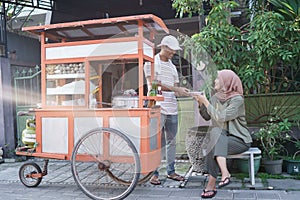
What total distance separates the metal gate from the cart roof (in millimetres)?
2097

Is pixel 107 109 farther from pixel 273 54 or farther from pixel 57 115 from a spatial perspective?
pixel 273 54

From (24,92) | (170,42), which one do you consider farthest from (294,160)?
(24,92)

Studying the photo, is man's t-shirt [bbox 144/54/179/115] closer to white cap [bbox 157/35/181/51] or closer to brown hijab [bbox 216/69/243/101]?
white cap [bbox 157/35/181/51]

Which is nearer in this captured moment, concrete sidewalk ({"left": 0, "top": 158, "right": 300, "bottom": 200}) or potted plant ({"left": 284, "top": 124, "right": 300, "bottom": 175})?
concrete sidewalk ({"left": 0, "top": 158, "right": 300, "bottom": 200})

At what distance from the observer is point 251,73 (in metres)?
4.05

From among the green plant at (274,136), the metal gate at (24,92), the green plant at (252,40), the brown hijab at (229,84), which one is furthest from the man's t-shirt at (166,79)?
the metal gate at (24,92)

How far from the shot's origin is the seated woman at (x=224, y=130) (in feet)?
11.1

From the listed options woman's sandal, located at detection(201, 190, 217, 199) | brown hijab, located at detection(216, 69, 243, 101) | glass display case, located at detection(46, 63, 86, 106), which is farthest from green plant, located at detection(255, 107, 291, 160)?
glass display case, located at detection(46, 63, 86, 106)

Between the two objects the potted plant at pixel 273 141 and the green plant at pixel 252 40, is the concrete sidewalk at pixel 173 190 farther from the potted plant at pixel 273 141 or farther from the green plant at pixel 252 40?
the green plant at pixel 252 40

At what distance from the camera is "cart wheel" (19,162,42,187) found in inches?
150

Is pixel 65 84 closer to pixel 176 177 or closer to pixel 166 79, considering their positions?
pixel 166 79

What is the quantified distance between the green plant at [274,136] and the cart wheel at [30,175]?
8.88 ft

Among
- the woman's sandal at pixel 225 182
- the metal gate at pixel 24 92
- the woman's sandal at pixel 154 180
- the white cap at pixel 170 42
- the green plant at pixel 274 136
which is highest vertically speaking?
the white cap at pixel 170 42

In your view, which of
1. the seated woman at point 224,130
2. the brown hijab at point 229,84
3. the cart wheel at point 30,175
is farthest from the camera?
the cart wheel at point 30,175
